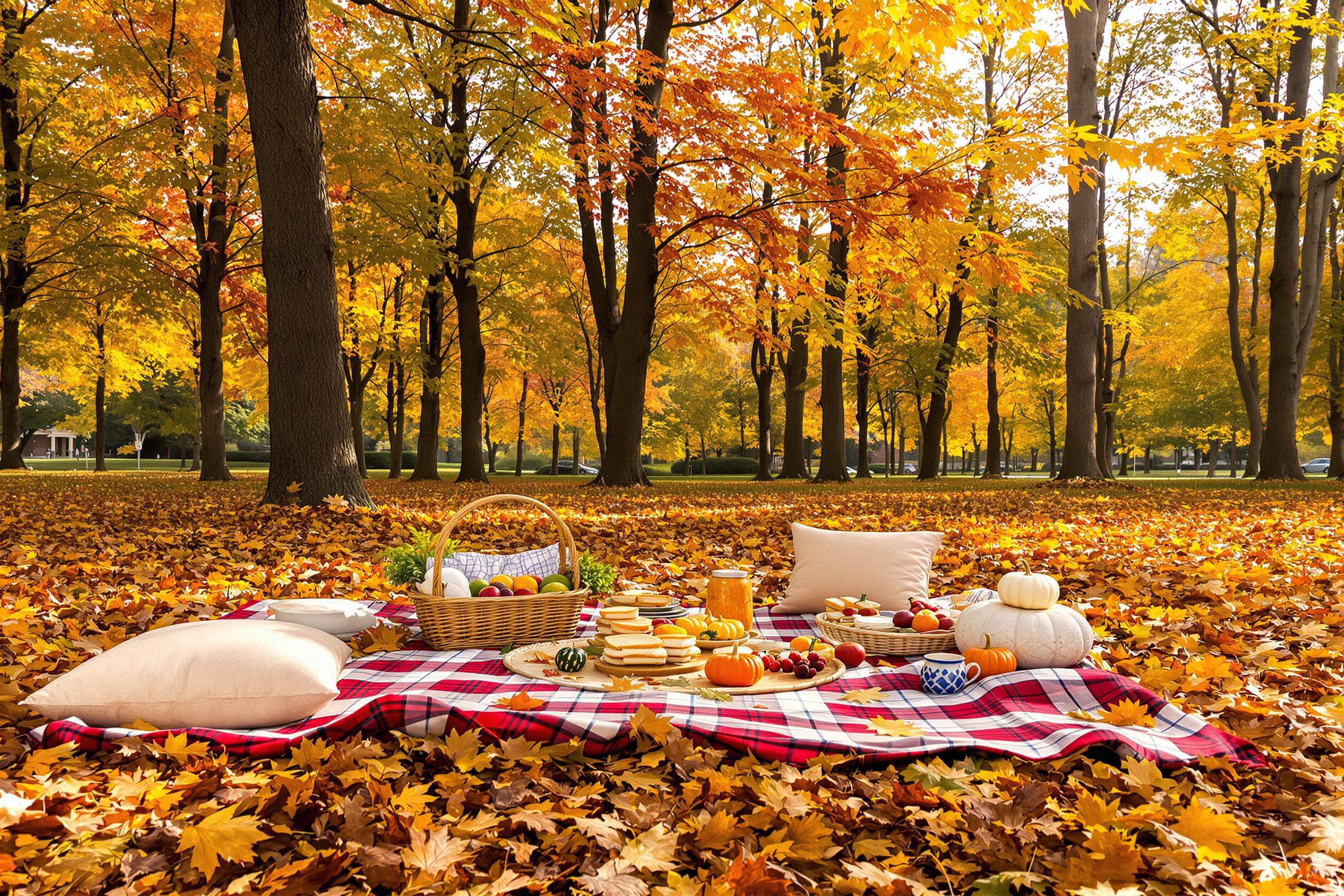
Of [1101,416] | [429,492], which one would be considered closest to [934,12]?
[429,492]

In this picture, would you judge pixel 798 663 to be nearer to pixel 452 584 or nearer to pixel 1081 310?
pixel 452 584

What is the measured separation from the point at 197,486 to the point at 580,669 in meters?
11.5

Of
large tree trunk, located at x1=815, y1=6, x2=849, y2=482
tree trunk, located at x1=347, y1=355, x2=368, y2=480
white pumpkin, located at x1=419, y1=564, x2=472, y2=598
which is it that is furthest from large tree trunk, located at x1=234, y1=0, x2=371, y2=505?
tree trunk, located at x1=347, y1=355, x2=368, y2=480

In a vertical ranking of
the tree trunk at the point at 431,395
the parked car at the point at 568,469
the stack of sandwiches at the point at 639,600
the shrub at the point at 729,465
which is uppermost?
the tree trunk at the point at 431,395

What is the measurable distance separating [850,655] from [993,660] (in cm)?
56

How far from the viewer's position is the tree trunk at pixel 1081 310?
42.6 ft

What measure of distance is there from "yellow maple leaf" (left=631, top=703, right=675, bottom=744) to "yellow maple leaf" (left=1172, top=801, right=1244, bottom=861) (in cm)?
133

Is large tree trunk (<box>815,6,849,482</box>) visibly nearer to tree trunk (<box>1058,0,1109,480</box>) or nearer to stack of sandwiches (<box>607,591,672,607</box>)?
tree trunk (<box>1058,0,1109,480</box>)

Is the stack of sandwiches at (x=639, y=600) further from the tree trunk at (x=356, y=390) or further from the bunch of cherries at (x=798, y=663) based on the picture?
the tree trunk at (x=356, y=390)

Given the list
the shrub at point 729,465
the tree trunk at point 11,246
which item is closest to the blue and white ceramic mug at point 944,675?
the tree trunk at point 11,246

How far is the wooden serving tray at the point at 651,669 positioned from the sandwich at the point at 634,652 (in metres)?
0.01

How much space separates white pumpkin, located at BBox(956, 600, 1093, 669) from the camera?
3.10 meters

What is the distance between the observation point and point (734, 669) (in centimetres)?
303

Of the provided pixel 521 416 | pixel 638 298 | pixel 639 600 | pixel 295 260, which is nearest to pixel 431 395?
pixel 638 298
